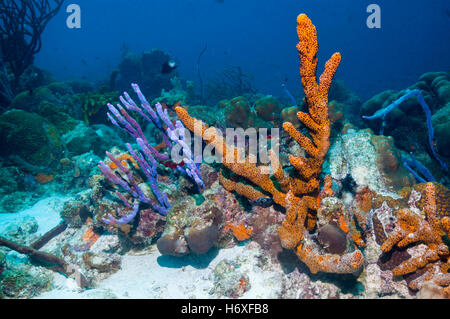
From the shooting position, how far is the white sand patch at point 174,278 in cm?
245

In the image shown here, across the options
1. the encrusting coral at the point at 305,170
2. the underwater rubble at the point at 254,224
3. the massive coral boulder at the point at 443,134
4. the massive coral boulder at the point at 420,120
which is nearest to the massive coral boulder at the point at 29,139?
the underwater rubble at the point at 254,224

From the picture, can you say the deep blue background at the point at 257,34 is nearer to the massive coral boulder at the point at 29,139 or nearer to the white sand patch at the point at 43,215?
the massive coral boulder at the point at 29,139

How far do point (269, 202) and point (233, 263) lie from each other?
2.70ft

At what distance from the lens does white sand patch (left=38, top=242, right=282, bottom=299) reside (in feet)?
8.02

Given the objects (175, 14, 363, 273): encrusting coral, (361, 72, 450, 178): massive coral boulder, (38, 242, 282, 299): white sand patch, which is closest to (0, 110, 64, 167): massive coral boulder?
(38, 242, 282, 299): white sand patch

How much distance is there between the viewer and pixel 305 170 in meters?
2.21

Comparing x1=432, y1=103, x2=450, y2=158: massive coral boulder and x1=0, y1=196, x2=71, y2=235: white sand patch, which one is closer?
x1=0, y1=196, x2=71, y2=235: white sand patch

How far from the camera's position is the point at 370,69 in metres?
55.6

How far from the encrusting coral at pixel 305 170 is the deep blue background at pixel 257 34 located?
52.5m

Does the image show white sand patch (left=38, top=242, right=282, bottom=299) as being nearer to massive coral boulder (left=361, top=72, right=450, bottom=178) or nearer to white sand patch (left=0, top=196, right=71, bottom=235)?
white sand patch (left=0, top=196, right=71, bottom=235)

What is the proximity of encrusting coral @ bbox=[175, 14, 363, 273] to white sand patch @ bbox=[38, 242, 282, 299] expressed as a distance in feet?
1.86

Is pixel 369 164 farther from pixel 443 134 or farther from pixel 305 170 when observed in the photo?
pixel 443 134
